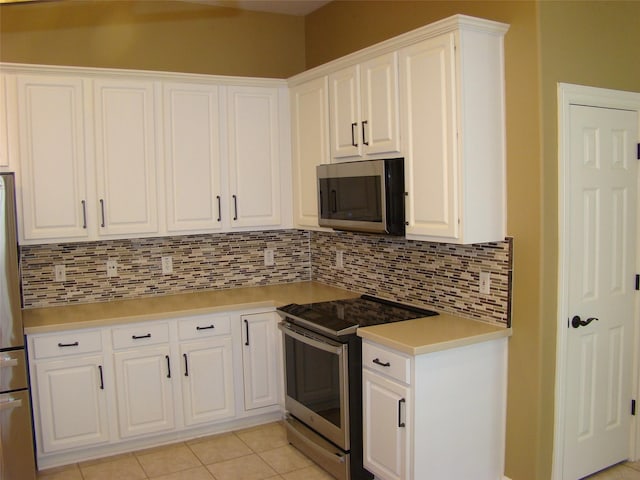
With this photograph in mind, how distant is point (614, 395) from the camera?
10.4ft

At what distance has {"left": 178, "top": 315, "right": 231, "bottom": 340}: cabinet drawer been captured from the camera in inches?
143

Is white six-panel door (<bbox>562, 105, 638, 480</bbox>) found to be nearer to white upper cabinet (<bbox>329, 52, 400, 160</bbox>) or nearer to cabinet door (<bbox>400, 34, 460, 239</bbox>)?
cabinet door (<bbox>400, 34, 460, 239</bbox>)

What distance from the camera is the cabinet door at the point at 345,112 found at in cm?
337

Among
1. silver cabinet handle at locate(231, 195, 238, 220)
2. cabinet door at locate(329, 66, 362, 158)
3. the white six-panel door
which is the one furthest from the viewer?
silver cabinet handle at locate(231, 195, 238, 220)

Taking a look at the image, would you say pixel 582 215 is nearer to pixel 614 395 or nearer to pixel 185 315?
pixel 614 395

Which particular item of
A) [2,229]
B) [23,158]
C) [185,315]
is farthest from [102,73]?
[185,315]

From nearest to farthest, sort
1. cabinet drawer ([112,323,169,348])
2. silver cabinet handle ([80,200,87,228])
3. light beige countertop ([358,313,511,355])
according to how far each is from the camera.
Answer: light beige countertop ([358,313,511,355]) → cabinet drawer ([112,323,169,348]) → silver cabinet handle ([80,200,87,228])

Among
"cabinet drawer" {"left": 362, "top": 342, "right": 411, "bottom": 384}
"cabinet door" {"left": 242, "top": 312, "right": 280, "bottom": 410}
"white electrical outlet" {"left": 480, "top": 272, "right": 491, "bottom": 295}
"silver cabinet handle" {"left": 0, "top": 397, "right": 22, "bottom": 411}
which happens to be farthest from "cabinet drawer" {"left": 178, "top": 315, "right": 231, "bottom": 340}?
"white electrical outlet" {"left": 480, "top": 272, "right": 491, "bottom": 295}

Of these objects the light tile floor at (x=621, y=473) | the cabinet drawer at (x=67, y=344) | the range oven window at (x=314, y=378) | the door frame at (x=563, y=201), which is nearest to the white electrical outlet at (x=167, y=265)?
the cabinet drawer at (x=67, y=344)

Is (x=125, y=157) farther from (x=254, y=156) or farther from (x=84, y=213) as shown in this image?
(x=254, y=156)

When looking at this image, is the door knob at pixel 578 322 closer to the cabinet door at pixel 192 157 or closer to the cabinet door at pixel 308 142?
the cabinet door at pixel 308 142

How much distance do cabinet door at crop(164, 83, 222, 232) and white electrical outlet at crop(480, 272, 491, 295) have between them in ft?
5.99

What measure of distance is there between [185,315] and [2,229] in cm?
114

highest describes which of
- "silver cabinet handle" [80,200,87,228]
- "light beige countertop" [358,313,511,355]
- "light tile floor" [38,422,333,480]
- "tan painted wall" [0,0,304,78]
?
"tan painted wall" [0,0,304,78]
